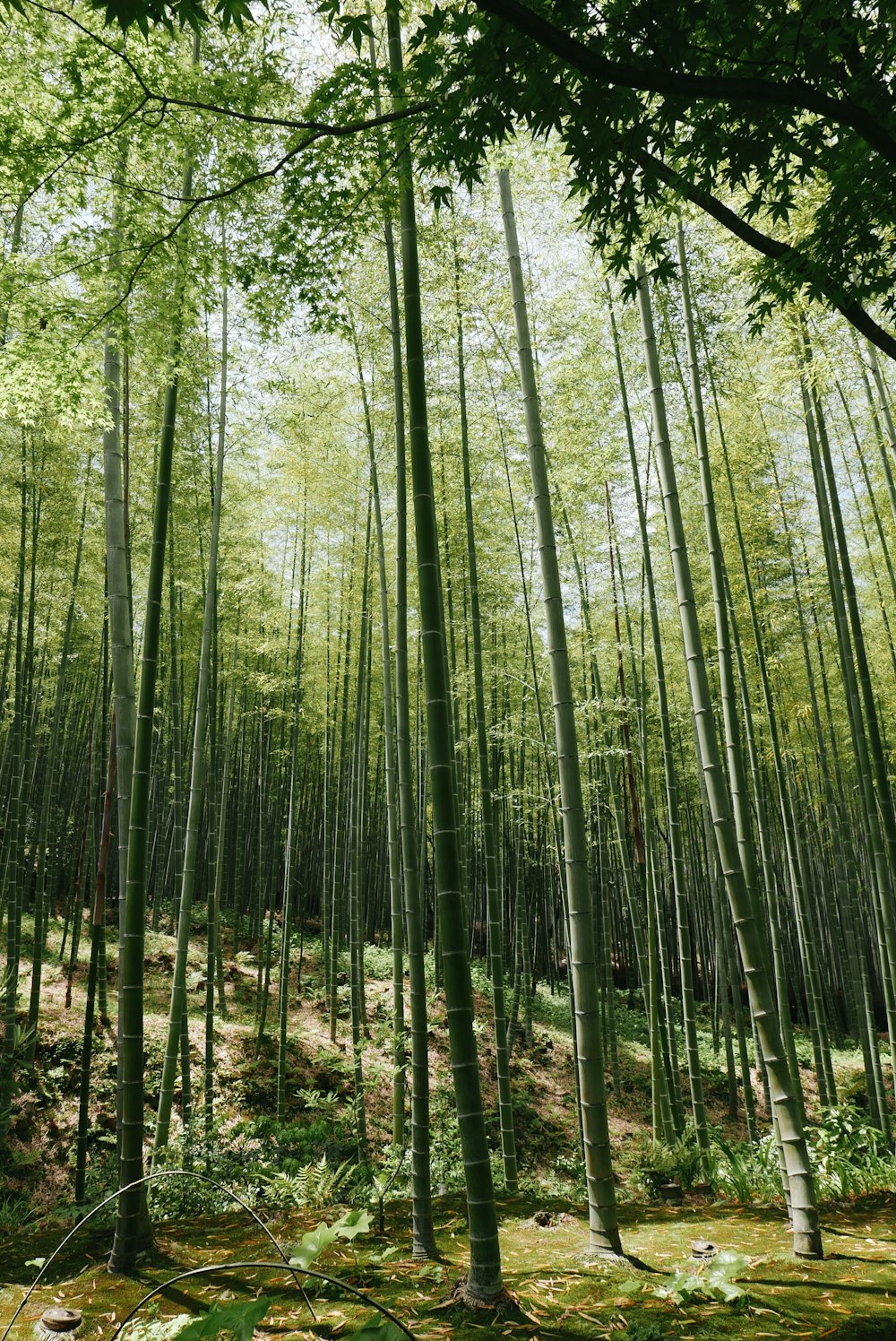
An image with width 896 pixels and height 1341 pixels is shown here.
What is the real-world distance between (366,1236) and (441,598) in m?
2.55

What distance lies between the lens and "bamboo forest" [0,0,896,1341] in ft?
6.66

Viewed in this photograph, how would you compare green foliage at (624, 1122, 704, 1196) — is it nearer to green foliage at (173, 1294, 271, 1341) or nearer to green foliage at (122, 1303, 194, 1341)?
green foliage at (122, 1303, 194, 1341)

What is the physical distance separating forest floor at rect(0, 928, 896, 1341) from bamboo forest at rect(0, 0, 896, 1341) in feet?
0.11

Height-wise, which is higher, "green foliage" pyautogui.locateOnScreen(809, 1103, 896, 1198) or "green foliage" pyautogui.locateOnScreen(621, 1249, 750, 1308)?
"green foliage" pyautogui.locateOnScreen(621, 1249, 750, 1308)

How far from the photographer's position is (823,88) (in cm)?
171

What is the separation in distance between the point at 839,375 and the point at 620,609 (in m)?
4.97

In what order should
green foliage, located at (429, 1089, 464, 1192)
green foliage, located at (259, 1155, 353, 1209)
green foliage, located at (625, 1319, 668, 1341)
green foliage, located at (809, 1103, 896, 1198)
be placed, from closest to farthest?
green foliage, located at (625, 1319, 668, 1341) < green foliage, located at (259, 1155, 353, 1209) < green foliage, located at (809, 1103, 896, 1198) < green foliage, located at (429, 1089, 464, 1192)

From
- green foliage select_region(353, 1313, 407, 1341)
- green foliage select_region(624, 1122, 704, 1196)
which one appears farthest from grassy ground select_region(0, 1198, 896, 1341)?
green foliage select_region(353, 1313, 407, 1341)

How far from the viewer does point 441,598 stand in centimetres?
256

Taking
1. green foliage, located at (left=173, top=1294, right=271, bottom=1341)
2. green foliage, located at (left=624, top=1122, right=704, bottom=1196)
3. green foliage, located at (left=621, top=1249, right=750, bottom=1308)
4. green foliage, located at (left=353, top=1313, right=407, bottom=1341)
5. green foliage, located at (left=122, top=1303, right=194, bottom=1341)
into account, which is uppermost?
green foliage, located at (left=173, top=1294, right=271, bottom=1341)

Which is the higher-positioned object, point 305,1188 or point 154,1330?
point 154,1330

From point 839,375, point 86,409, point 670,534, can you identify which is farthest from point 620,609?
point 86,409

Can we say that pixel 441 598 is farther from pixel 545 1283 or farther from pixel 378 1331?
pixel 545 1283

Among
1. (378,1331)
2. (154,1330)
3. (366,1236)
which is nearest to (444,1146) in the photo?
(366,1236)
